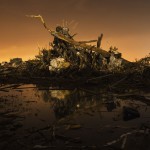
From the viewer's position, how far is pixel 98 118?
238 inches

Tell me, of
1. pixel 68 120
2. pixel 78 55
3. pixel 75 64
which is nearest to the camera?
pixel 68 120

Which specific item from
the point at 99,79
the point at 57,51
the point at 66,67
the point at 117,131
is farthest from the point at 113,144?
the point at 57,51

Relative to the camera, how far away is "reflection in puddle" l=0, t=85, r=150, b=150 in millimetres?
4617

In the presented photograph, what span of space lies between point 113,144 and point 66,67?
35.2 ft

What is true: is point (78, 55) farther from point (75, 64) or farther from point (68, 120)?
point (68, 120)

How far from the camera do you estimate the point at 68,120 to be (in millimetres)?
5871

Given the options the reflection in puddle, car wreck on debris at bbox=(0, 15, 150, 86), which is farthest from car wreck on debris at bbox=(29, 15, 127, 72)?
the reflection in puddle

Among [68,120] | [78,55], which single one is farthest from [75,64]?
[68,120]


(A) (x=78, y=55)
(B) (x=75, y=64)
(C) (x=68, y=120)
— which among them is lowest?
(C) (x=68, y=120)

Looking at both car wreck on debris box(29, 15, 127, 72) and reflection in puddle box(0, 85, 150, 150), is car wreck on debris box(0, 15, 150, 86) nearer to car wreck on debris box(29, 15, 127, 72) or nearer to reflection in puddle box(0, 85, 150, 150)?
car wreck on debris box(29, 15, 127, 72)

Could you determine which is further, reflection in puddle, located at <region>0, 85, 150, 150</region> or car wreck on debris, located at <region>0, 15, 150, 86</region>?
car wreck on debris, located at <region>0, 15, 150, 86</region>

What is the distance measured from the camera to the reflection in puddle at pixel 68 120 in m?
4.62

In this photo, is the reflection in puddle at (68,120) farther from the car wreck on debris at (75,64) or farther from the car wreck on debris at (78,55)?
the car wreck on debris at (78,55)

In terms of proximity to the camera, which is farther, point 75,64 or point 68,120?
point 75,64
